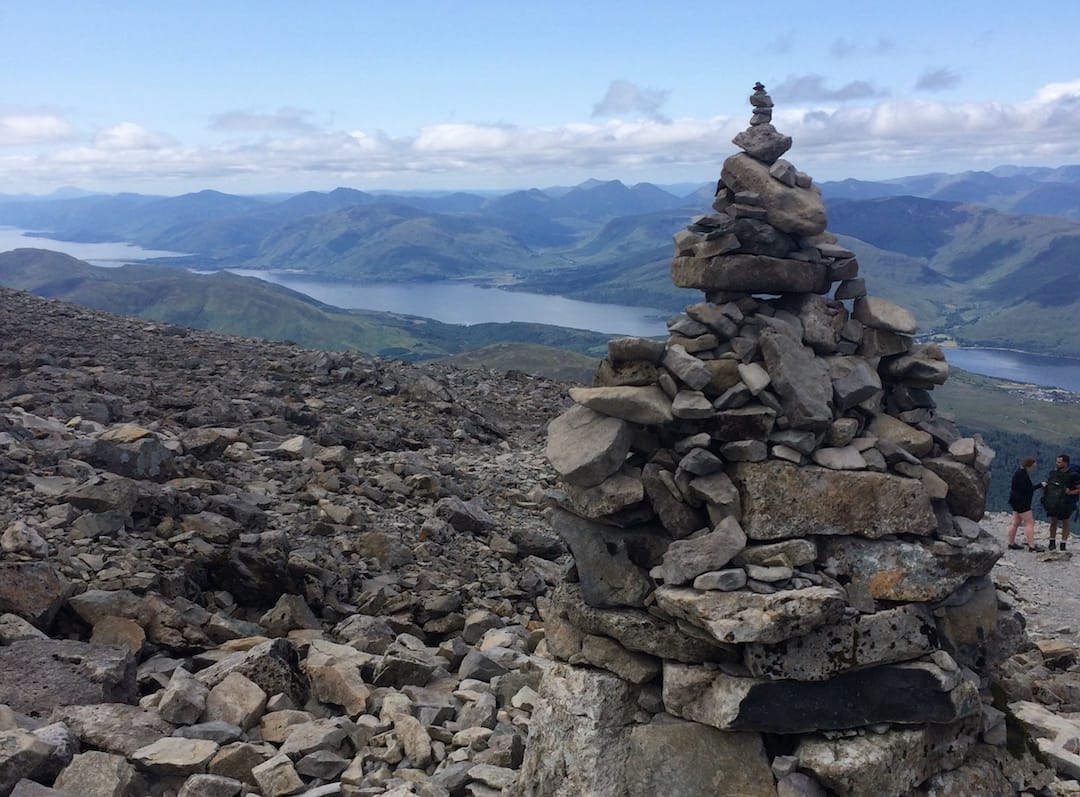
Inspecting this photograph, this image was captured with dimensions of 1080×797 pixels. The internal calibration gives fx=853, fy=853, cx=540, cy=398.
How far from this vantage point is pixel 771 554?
29.5ft

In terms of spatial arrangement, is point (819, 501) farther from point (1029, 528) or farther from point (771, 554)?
point (1029, 528)

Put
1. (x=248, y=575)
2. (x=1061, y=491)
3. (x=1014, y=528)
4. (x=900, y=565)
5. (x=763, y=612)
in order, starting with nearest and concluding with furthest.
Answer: (x=763, y=612) → (x=900, y=565) → (x=248, y=575) → (x=1061, y=491) → (x=1014, y=528)

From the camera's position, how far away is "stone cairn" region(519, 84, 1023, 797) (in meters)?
8.80

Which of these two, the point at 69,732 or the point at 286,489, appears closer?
the point at 69,732

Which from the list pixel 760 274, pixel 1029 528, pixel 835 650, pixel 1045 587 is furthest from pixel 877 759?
pixel 1029 528

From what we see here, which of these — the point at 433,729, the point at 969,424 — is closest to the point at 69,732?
the point at 433,729

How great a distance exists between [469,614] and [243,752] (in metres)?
6.49

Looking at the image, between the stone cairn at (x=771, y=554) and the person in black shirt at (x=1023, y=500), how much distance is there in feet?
59.9

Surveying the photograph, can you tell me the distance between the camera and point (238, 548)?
15.7 metres

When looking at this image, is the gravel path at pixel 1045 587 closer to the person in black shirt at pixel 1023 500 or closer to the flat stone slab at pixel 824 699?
the person in black shirt at pixel 1023 500

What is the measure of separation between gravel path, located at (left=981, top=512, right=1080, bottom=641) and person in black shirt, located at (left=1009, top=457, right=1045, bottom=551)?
530mm

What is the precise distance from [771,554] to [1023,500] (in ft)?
70.5

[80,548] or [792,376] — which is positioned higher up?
[792,376]

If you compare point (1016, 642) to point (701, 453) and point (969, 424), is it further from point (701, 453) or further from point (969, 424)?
point (969, 424)
